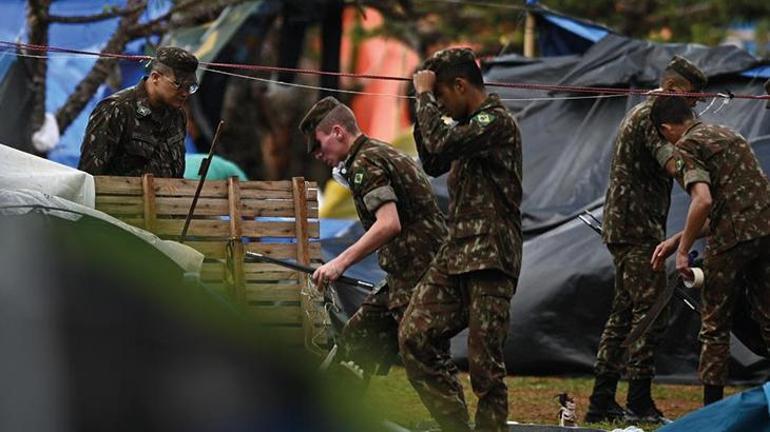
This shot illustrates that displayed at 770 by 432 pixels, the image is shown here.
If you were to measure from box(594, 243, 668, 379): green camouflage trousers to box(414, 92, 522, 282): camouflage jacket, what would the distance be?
86.5 inches

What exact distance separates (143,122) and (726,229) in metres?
3.45

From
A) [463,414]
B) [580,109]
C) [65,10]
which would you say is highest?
[65,10]

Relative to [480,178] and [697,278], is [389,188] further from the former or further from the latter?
[697,278]

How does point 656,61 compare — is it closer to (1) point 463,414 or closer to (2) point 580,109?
(2) point 580,109

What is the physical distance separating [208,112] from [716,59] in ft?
→ 21.2

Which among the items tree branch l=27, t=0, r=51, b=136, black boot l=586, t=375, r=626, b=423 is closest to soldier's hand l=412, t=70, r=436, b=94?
black boot l=586, t=375, r=626, b=423

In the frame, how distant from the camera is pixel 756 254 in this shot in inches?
354

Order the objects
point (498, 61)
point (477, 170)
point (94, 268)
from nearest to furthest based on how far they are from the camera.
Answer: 1. point (94, 268)
2. point (477, 170)
3. point (498, 61)

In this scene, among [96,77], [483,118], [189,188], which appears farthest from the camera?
[96,77]

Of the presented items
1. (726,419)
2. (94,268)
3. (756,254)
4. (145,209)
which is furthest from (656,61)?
(94,268)

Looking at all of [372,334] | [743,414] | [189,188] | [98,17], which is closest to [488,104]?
[372,334]

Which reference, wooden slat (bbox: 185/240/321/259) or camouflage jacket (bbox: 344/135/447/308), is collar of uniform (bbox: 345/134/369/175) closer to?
camouflage jacket (bbox: 344/135/447/308)

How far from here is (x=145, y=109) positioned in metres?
9.21

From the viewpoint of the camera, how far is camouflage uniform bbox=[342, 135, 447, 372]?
796 cm
